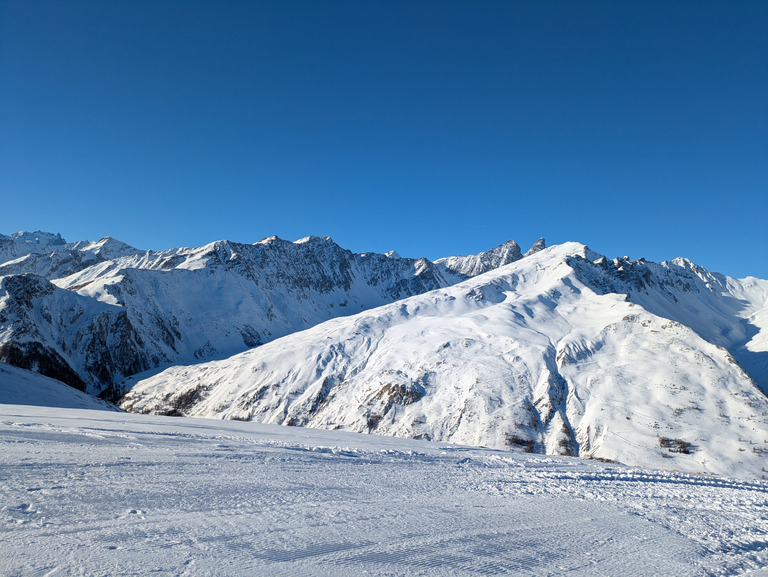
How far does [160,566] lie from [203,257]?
19783cm

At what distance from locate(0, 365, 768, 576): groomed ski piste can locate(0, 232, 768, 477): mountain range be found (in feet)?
179

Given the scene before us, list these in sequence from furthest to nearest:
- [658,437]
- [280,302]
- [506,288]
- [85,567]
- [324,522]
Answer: [280,302] < [506,288] < [658,437] < [324,522] < [85,567]

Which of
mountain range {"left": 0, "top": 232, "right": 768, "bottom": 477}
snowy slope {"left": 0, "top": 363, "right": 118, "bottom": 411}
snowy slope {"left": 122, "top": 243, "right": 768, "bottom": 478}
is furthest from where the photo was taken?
mountain range {"left": 0, "top": 232, "right": 768, "bottom": 477}

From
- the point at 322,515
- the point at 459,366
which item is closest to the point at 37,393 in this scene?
the point at 322,515

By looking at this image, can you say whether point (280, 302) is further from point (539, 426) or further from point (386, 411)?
point (539, 426)

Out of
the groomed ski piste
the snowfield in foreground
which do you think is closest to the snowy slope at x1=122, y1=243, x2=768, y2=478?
the groomed ski piste

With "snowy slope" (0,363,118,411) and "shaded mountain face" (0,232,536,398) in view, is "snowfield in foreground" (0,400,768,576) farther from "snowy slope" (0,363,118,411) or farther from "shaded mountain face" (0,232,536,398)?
"shaded mountain face" (0,232,536,398)

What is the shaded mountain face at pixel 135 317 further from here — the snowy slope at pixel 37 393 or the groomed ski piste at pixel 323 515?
the groomed ski piste at pixel 323 515

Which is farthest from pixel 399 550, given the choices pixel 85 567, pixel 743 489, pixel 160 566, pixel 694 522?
pixel 743 489

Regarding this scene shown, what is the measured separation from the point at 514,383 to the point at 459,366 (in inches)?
454

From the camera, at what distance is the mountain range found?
60.5 meters

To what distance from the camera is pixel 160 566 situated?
502 cm

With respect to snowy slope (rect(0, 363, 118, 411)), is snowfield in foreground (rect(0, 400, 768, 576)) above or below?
above

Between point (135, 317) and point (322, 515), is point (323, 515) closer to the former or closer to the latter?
point (322, 515)
